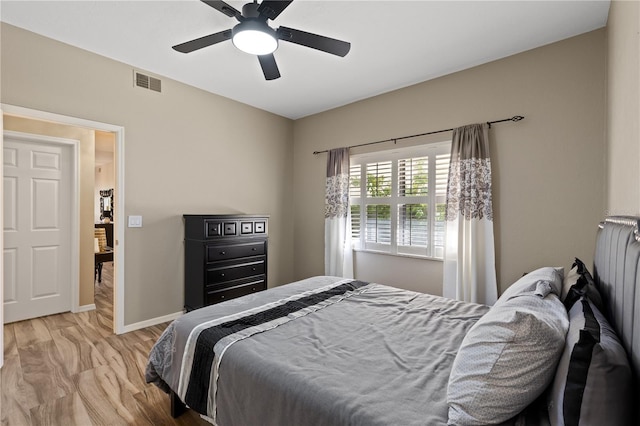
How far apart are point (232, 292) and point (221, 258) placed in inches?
17.6

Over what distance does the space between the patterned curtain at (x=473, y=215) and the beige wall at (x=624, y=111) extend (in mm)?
910

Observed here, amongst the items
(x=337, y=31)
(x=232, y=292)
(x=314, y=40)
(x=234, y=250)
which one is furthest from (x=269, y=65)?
(x=232, y=292)

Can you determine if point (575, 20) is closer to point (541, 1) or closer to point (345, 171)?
point (541, 1)

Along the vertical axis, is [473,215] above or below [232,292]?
above

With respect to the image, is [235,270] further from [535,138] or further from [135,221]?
[535,138]

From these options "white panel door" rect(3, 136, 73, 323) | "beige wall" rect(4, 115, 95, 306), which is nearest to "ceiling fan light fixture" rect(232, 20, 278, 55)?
"beige wall" rect(4, 115, 95, 306)

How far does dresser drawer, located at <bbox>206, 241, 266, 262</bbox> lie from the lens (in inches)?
133

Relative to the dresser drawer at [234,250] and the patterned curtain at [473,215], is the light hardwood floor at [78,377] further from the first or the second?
the patterned curtain at [473,215]

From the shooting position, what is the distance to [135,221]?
3.22 m

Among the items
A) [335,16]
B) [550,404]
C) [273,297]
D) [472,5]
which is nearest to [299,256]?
[273,297]

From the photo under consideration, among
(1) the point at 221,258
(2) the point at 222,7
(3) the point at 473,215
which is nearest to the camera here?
(2) the point at 222,7

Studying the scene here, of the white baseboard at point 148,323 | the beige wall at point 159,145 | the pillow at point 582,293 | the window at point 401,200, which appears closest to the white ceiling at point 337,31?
the beige wall at point 159,145

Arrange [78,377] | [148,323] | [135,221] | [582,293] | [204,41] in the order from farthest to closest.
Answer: [148,323] → [135,221] → [78,377] → [204,41] → [582,293]

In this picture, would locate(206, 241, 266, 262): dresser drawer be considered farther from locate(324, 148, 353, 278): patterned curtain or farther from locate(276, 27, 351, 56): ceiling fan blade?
locate(276, 27, 351, 56): ceiling fan blade
